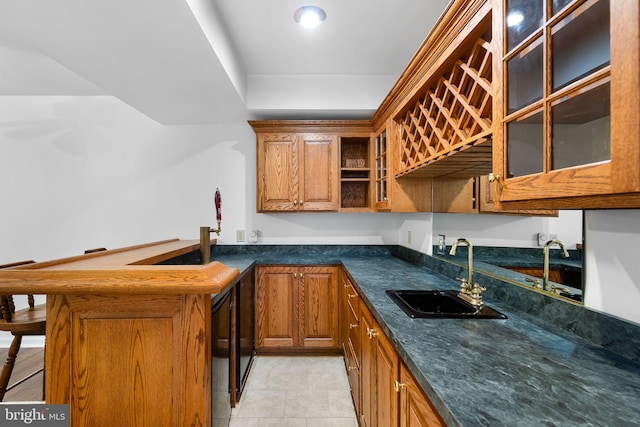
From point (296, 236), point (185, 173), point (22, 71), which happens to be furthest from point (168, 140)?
point (296, 236)

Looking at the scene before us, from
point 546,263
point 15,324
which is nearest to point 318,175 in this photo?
point 546,263

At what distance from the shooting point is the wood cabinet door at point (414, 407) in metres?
0.78

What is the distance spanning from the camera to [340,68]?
2.77 meters

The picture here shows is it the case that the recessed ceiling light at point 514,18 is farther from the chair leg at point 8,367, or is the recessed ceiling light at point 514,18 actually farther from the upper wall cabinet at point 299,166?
the chair leg at point 8,367

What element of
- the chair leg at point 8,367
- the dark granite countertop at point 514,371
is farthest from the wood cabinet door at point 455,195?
the chair leg at point 8,367

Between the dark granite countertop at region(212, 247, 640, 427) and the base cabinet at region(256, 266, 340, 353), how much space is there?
1364 mm

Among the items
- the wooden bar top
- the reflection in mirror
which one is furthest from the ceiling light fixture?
the wooden bar top

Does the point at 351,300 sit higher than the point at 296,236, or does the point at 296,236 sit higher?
the point at 296,236

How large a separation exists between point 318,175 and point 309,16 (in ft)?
4.42

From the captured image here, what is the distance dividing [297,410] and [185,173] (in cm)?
259

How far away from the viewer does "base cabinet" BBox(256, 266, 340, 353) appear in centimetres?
271

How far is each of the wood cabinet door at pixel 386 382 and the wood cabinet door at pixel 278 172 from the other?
5.92ft

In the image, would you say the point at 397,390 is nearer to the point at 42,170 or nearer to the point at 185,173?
the point at 185,173

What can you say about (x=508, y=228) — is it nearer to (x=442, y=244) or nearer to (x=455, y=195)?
(x=455, y=195)
